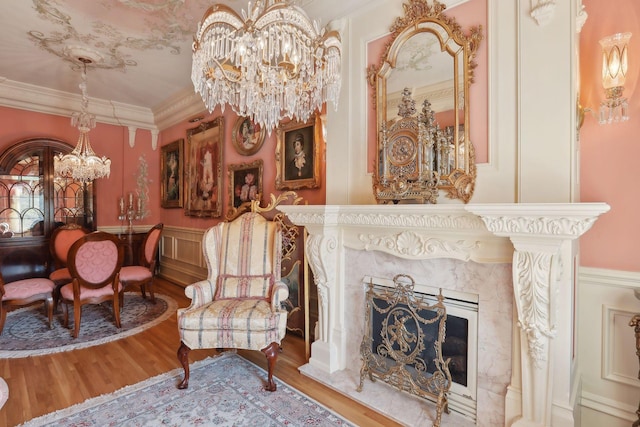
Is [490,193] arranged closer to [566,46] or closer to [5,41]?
[566,46]

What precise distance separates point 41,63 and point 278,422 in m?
5.04

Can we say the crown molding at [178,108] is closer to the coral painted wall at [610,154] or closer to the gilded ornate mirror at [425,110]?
the gilded ornate mirror at [425,110]

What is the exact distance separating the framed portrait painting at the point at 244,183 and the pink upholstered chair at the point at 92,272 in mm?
1486

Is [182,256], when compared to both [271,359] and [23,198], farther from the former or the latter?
[271,359]

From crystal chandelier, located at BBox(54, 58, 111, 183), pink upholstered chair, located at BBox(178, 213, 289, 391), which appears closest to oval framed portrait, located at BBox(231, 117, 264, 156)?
pink upholstered chair, located at BBox(178, 213, 289, 391)

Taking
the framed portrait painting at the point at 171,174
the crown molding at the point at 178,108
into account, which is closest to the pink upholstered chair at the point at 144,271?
the framed portrait painting at the point at 171,174

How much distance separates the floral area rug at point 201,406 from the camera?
200 cm

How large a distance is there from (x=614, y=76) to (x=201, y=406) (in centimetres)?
328

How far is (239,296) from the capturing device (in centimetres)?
284

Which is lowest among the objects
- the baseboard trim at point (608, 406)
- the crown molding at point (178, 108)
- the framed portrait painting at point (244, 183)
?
the baseboard trim at point (608, 406)

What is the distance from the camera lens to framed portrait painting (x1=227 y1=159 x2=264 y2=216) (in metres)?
4.04

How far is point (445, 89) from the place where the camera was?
213cm

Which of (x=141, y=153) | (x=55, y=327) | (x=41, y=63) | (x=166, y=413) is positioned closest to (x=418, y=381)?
(x=166, y=413)

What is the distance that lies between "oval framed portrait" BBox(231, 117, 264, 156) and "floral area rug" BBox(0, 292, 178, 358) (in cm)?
235
